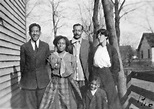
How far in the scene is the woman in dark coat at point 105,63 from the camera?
4754 mm

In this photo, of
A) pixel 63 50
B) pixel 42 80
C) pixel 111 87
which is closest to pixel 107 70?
pixel 111 87

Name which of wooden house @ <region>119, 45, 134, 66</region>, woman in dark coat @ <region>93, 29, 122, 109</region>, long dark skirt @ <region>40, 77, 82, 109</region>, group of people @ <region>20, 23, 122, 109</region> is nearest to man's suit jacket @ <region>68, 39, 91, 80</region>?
group of people @ <region>20, 23, 122, 109</region>

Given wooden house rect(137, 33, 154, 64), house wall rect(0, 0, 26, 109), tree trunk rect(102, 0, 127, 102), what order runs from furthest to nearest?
wooden house rect(137, 33, 154, 64), tree trunk rect(102, 0, 127, 102), house wall rect(0, 0, 26, 109)

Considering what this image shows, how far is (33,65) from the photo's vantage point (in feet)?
15.3

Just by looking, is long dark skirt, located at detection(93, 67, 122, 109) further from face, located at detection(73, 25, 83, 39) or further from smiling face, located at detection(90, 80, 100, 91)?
face, located at detection(73, 25, 83, 39)

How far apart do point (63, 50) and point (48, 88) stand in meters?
0.74

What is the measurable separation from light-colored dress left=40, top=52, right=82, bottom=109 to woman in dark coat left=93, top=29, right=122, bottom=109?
538 millimetres

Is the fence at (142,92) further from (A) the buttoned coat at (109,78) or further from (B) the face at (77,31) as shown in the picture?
(B) the face at (77,31)

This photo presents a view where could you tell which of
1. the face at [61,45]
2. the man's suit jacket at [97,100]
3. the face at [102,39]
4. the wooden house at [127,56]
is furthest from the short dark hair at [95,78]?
the wooden house at [127,56]

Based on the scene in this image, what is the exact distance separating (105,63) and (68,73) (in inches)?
29.6

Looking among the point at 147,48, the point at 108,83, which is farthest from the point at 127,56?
the point at 108,83

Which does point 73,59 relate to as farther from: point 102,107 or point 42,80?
point 102,107

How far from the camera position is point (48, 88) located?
14.8 ft

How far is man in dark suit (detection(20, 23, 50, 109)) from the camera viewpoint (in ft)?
15.3
